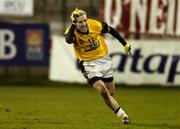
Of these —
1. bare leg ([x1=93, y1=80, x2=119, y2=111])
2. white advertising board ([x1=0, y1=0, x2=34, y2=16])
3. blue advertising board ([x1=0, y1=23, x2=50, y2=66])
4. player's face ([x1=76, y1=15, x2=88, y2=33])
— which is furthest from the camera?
white advertising board ([x1=0, y1=0, x2=34, y2=16])

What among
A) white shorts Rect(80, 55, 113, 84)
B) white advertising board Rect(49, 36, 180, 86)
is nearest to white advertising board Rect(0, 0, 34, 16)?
white advertising board Rect(49, 36, 180, 86)

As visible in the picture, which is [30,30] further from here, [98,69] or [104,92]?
[104,92]

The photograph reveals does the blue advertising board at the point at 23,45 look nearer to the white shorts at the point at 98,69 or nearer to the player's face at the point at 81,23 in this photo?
the white shorts at the point at 98,69

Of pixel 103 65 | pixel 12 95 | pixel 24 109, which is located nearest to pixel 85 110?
pixel 24 109

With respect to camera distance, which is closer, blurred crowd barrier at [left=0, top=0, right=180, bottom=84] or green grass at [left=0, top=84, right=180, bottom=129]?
green grass at [left=0, top=84, right=180, bottom=129]

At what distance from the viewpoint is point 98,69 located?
12734mm

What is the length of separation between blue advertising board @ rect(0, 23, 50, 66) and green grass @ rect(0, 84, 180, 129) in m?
1.23

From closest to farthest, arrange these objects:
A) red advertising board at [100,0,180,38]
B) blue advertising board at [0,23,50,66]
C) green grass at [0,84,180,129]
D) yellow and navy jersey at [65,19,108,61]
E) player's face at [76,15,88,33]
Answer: player's face at [76,15,88,33] < green grass at [0,84,180,129] < yellow and navy jersey at [65,19,108,61] < red advertising board at [100,0,180,38] < blue advertising board at [0,23,50,66]

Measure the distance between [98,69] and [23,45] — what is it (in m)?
11.2

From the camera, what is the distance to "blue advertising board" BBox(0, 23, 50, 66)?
23.7m

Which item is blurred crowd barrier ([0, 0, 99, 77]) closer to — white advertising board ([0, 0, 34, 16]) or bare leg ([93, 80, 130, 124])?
white advertising board ([0, 0, 34, 16])

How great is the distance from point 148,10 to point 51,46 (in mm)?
3508

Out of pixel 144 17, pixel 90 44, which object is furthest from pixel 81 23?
pixel 144 17

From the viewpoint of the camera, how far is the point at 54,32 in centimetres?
2536
